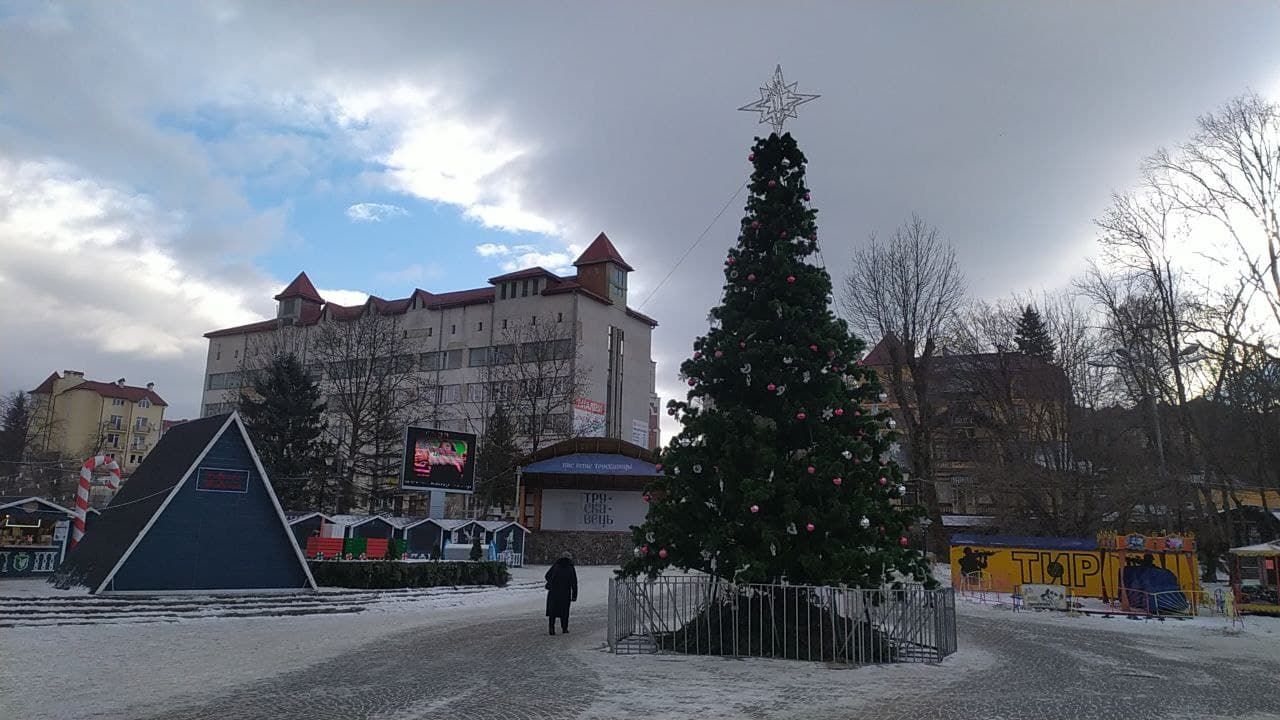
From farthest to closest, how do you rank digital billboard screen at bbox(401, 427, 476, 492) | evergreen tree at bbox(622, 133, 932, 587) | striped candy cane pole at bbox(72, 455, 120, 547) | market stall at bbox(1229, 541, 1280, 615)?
digital billboard screen at bbox(401, 427, 476, 492) → striped candy cane pole at bbox(72, 455, 120, 547) → market stall at bbox(1229, 541, 1280, 615) → evergreen tree at bbox(622, 133, 932, 587)

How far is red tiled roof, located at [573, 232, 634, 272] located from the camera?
68062mm

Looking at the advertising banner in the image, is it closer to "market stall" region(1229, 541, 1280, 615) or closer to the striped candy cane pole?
the striped candy cane pole

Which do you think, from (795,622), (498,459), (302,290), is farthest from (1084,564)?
(302,290)

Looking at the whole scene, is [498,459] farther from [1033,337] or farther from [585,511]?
[1033,337]

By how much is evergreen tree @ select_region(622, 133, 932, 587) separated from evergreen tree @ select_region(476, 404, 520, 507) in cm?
3582

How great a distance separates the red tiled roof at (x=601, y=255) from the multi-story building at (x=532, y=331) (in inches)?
3.4

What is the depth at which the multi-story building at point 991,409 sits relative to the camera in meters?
35.5

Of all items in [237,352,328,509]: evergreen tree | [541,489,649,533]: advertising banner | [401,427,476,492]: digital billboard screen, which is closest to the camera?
[401,427,476,492]: digital billboard screen

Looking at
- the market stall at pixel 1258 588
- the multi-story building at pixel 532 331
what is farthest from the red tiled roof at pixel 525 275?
the market stall at pixel 1258 588

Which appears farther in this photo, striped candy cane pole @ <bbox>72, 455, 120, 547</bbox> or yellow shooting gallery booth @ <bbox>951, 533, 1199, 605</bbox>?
striped candy cane pole @ <bbox>72, 455, 120, 547</bbox>

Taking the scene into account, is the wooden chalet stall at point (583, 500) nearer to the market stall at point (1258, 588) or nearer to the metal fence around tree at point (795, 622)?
the market stall at point (1258, 588)

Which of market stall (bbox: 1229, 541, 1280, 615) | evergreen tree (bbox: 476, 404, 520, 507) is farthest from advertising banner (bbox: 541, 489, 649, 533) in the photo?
market stall (bbox: 1229, 541, 1280, 615)

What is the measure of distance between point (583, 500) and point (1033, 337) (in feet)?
87.1

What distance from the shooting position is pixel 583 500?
4150 cm
